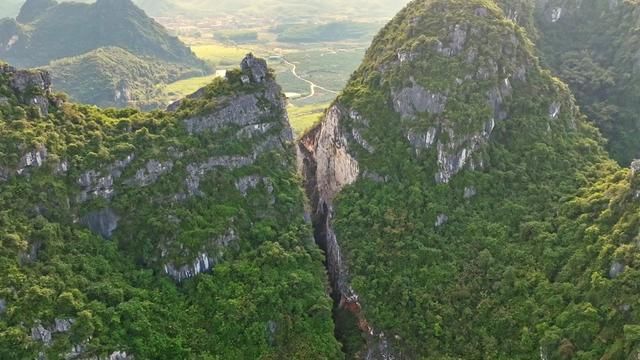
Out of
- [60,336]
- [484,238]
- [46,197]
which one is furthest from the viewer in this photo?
[484,238]

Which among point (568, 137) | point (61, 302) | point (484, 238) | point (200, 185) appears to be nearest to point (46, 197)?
point (61, 302)

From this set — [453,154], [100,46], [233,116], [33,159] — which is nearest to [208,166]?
[233,116]

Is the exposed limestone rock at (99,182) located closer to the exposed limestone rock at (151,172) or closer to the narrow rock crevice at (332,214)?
the exposed limestone rock at (151,172)

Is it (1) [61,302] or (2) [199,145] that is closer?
(1) [61,302]

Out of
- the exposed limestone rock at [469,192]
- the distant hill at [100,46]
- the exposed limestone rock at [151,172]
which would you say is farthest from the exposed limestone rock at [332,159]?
the distant hill at [100,46]

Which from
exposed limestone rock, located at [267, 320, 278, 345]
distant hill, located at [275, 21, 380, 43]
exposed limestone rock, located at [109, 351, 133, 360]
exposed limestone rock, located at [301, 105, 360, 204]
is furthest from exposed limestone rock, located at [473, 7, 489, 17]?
distant hill, located at [275, 21, 380, 43]

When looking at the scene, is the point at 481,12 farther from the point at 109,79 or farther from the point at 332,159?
the point at 109,79

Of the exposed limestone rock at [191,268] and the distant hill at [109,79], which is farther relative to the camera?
the distant hill at [109,79]

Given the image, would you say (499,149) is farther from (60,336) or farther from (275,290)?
(60,336)
